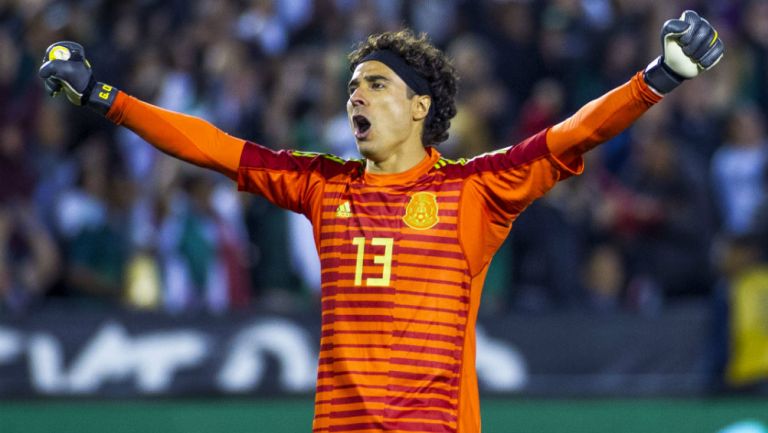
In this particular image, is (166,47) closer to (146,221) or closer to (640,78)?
(146,221)

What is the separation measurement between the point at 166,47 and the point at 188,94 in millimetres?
667

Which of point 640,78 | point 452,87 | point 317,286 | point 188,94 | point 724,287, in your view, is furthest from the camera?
point 188,94

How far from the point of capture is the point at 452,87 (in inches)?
206

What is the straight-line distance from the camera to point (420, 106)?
201 inches

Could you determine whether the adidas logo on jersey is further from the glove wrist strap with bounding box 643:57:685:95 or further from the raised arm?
the glove wrist strap with bounding box 643:57:685:95

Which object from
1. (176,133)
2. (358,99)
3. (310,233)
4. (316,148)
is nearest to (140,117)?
(176,133)

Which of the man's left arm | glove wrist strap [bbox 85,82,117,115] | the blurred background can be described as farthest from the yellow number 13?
the blurred background

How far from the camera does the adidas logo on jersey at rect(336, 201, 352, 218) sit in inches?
193

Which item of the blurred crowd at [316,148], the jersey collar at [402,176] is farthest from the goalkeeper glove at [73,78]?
the blurred crowd at [316,148]

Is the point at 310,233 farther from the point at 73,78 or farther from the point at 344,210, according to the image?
the point at 73,78

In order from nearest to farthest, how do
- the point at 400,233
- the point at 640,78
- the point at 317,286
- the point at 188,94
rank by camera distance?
1. the point at 640,78
2. the point at 400,233
3. the point at 317,286
4. the point at 188,94

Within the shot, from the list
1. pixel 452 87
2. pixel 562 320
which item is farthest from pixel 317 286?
pixel 452 87

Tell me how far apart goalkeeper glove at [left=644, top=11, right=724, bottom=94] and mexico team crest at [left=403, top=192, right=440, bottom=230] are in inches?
33.8

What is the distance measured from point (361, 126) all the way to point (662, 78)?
1.08m
